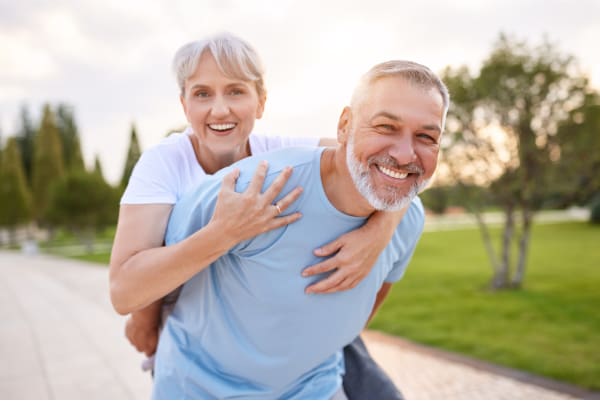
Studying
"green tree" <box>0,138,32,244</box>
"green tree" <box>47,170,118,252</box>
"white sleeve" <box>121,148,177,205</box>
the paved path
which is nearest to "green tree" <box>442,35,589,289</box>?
the paved path

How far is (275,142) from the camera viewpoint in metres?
2.12

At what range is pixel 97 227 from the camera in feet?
92.9

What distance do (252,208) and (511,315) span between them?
8324 mm

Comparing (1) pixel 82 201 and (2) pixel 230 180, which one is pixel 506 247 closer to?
(2) pixel 230 180

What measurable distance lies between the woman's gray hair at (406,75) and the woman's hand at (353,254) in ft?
1.23

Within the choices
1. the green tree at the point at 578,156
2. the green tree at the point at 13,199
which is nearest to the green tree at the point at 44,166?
the green tree at the point at 13,199

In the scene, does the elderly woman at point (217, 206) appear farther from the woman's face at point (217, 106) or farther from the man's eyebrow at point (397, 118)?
the man's eyebrow at point (397, 118)

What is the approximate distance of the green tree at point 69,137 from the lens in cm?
3931

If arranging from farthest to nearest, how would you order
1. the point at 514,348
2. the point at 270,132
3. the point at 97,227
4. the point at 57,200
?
1. the point at 97,227
2. the point at 57,200
3. the point at 514,348
4. the point at 270,132

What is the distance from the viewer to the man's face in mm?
1411

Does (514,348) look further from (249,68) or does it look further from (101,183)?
(101,183)

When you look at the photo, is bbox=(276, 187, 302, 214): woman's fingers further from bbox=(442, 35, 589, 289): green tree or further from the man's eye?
bbox=(442, 35, 589, 289): green tree

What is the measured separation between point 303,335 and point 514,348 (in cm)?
611

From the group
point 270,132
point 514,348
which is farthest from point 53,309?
point 270,132
